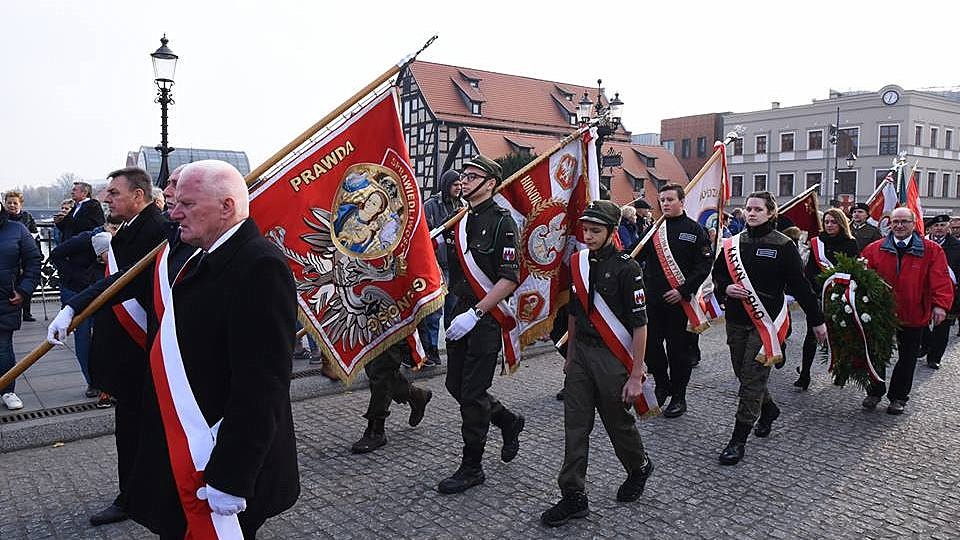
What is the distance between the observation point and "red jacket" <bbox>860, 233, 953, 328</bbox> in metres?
7.28

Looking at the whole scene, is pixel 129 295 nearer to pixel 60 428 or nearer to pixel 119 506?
pixel 119 506

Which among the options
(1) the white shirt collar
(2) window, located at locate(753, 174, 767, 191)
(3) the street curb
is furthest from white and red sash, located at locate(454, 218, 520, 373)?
(2) window, located at locate(753, 174, 767, 191)

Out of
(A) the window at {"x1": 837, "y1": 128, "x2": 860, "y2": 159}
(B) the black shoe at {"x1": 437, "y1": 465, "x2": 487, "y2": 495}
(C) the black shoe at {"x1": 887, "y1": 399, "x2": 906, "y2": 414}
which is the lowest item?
(B) the black shoe at {"x1": 437, "y1": 465, "x2": 487, "y2": 495}

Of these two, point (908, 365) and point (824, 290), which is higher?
point (824, 290)

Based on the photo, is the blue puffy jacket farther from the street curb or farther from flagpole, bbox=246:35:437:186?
flagpole, bbox=246:35:437:186

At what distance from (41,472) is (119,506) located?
1.29 m

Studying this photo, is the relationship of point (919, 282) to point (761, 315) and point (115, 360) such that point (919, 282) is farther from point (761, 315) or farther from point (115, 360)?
point (115, 360)

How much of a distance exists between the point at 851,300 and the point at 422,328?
4983 millimetres

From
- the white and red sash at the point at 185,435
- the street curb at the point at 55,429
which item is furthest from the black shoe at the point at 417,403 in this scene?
the white and red sash at the point at 185,435

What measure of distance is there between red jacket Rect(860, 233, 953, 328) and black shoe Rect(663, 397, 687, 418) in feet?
8.02

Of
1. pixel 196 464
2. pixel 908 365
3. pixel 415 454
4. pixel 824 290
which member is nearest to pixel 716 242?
pixel 824 290

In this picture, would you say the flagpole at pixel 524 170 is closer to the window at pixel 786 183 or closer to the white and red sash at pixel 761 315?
the white and red sash at pixel 761 315

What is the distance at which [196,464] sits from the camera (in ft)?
8.53

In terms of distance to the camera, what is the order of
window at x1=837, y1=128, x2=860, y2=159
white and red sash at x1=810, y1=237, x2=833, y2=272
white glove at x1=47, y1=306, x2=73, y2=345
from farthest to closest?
1. window at x1=837, y1=128, x2=860, y2=159
2. white and red sash at x1=810, y1=237, x2=833, y2=272
3. white glove at x1=47, y1=306, x2=73, y2=345
